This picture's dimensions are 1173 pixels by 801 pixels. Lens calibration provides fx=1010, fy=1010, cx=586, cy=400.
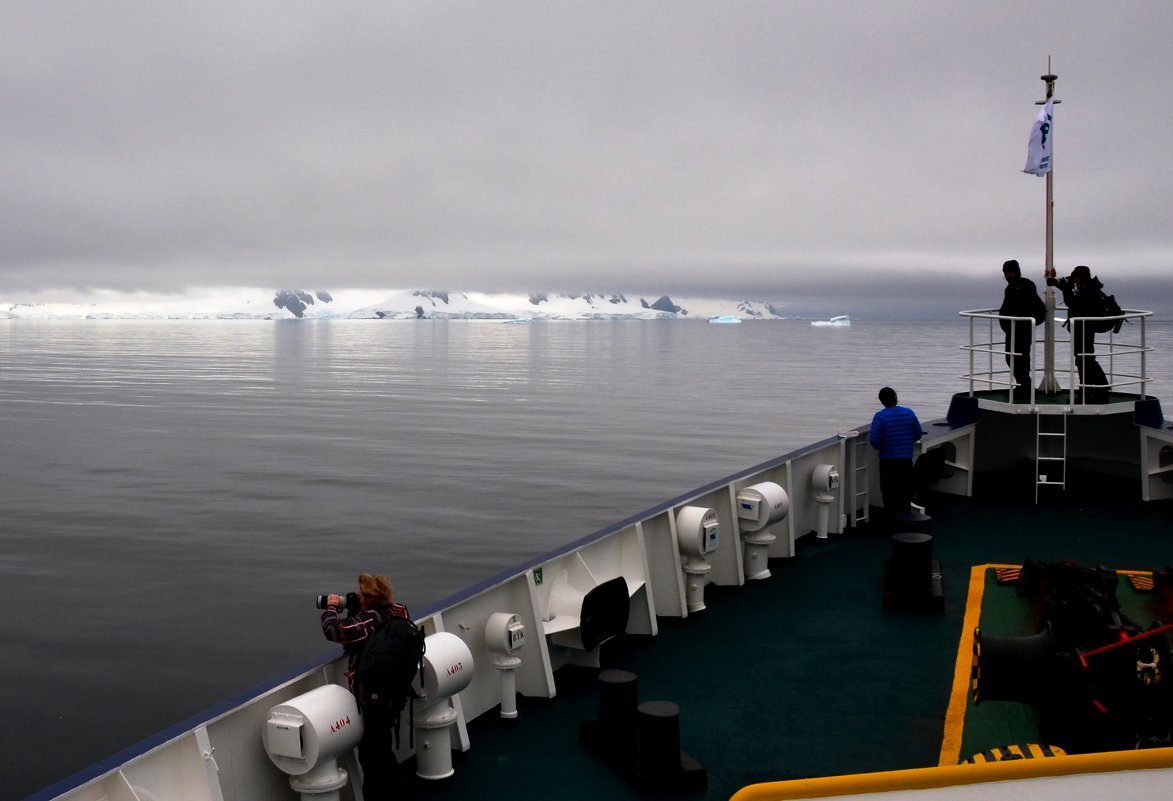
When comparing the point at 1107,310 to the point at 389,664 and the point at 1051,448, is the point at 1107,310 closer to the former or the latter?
the point at 1051,448

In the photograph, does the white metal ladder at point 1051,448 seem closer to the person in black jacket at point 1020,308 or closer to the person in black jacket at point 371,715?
the person in black jacket at point 1020,308

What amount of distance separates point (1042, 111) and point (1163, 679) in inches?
386

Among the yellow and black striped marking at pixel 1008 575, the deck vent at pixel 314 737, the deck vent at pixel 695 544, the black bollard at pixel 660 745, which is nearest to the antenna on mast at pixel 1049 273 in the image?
the yellow and black striped marking at pixel 1008 575

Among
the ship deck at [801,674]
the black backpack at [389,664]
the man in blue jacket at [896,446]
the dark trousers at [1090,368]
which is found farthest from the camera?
the dark trousers at [1090,368]

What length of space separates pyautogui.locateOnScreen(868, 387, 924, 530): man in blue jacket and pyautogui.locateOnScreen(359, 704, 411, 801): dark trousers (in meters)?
7.13

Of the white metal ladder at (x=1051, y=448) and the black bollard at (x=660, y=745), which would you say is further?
the white metal ladder at (x=1051, y=448)

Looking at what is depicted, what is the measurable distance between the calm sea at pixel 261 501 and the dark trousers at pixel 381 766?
639cm

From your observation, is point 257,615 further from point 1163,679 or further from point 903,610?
point 1163,679

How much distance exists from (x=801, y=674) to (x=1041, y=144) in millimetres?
8745

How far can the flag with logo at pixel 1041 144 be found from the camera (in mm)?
12789

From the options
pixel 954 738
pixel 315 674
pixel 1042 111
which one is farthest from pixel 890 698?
pixel 1042 111

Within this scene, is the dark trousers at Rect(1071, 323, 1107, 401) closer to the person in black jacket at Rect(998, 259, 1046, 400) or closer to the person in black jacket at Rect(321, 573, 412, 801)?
the person in black jacket at Rect(998, 259, 1046, 400)

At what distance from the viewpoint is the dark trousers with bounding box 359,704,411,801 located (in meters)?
5.47

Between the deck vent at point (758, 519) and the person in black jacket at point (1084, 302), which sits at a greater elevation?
the person in black jacket at point (1084, 302)
